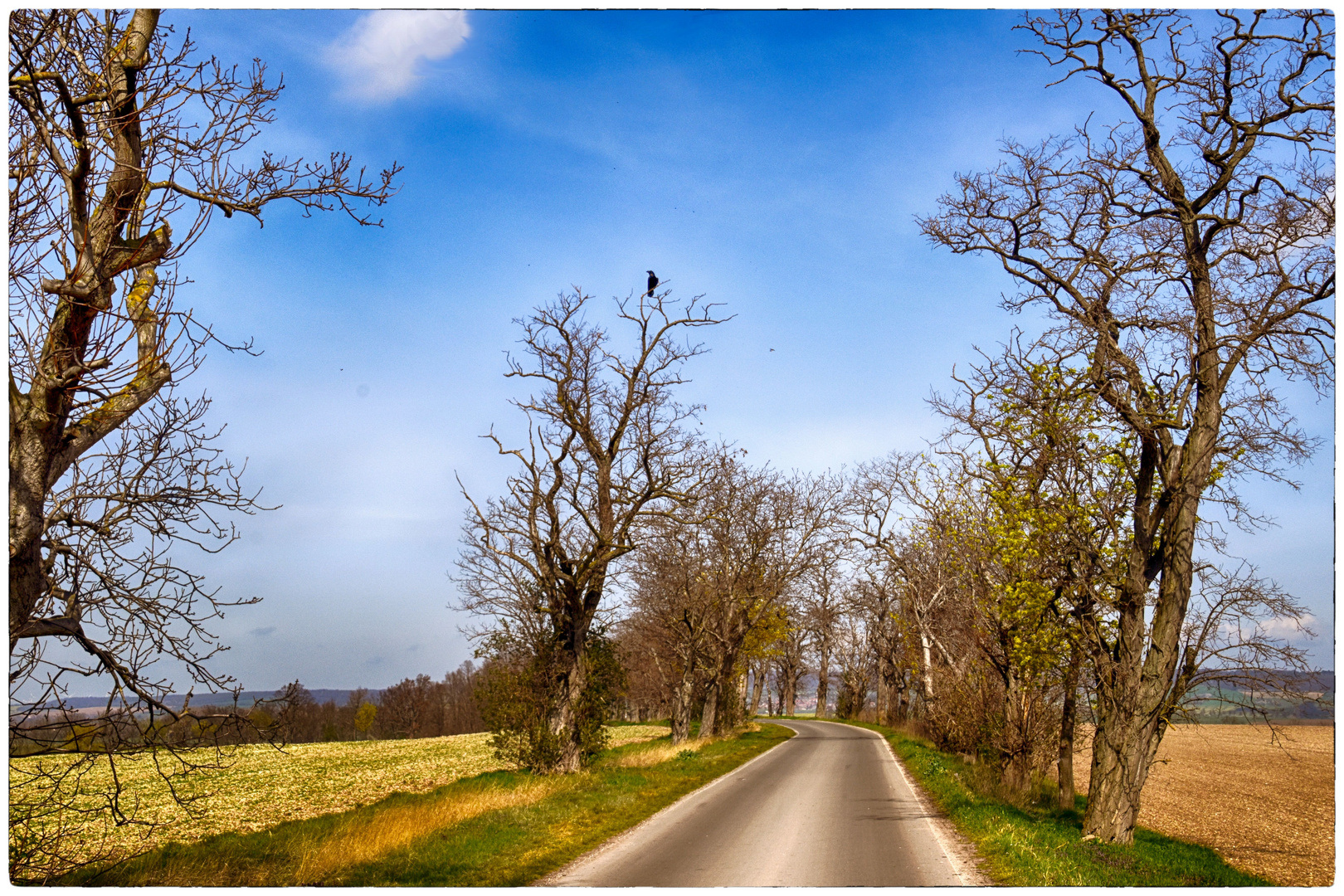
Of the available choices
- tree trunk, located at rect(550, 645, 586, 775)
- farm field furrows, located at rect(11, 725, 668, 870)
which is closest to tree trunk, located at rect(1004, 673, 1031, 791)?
tree trunk, located at rect(550, 645, 586, 775)

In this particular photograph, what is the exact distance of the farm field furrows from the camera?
52.7 feet

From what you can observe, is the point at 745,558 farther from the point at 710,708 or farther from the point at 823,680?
the point at 823,680

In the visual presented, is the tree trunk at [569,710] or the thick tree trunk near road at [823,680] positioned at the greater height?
the tree trunk at [569,710]

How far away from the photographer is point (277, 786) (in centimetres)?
2447

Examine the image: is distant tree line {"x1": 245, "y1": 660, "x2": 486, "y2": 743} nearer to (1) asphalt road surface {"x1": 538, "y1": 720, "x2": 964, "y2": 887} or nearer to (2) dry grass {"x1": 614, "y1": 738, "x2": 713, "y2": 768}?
(2) dry grass {"x1": 614, "y1": 738, "x2": 713, "y2": 768}

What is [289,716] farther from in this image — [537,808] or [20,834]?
[537,808]

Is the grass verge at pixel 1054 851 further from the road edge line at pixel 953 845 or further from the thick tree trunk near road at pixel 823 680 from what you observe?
the thick tree trunk near road at pixel 823 680

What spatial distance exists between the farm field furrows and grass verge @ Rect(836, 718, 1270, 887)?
949 centimetres

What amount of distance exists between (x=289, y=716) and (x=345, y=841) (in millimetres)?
5103

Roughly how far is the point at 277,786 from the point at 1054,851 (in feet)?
72.8

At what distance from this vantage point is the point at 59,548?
21.7 feet

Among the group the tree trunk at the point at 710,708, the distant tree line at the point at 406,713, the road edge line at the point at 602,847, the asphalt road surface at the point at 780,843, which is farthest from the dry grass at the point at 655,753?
the distant tree line at the point at 406,713

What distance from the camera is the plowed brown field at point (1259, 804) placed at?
15.1 metres

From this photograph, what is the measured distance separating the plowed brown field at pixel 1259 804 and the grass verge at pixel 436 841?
30.2 feet
